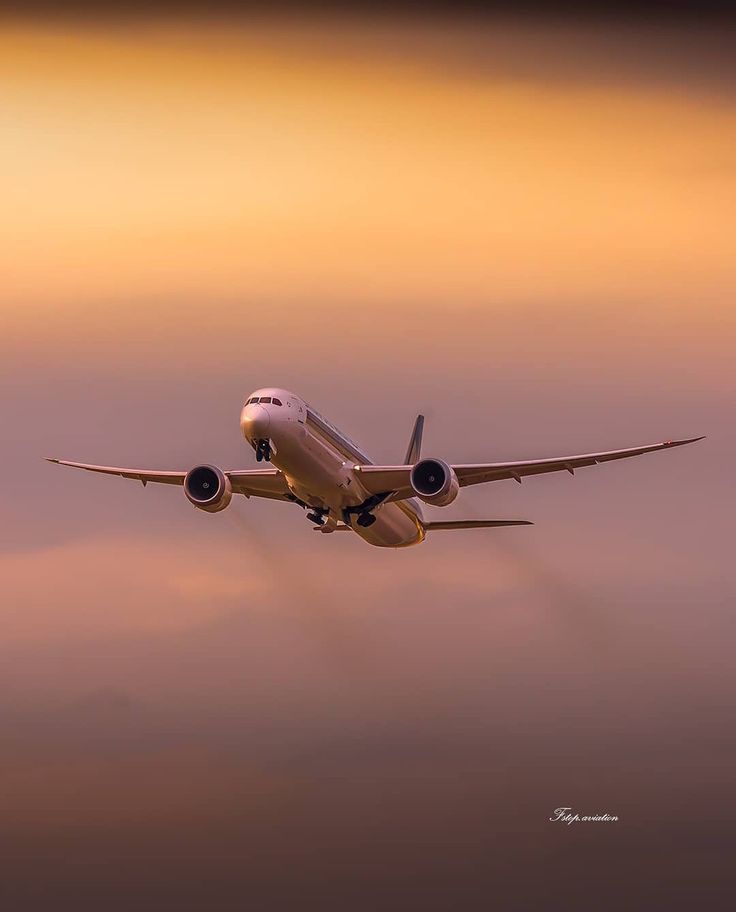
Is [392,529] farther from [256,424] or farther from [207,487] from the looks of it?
[256,424]

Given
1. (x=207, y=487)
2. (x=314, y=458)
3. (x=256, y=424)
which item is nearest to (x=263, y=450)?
(x=256, y=424)

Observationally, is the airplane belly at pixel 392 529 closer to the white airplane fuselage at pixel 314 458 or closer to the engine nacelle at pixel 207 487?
the white airplane fuselage at pixel 314 458

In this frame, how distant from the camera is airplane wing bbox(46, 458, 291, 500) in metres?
51.6

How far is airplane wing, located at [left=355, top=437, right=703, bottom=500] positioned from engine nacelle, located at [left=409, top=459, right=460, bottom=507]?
926 millimetres

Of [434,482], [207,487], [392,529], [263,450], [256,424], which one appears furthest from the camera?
[392,529]

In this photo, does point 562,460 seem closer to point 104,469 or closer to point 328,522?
point 328,522

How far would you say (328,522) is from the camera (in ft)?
166

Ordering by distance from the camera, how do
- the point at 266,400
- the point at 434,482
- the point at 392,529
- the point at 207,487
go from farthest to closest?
the point at 392,529 → the point at 207,487 → the point at 434,482 → the point at 266,400

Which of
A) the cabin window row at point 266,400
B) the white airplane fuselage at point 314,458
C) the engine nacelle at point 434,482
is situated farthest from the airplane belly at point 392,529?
the cabin window row at point 266,400

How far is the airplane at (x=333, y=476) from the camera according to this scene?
45594mm

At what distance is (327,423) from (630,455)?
8875 millimetres

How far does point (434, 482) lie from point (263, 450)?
5.57 metres

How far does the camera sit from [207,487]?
50.1 m

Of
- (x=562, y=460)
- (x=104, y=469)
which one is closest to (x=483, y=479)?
(x=562, y=460)
